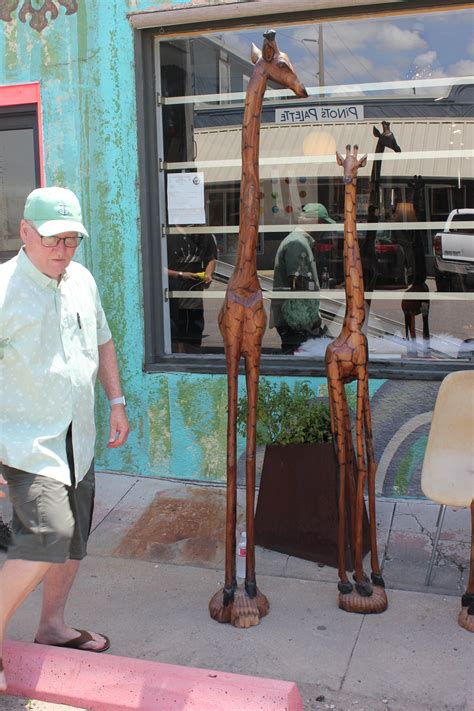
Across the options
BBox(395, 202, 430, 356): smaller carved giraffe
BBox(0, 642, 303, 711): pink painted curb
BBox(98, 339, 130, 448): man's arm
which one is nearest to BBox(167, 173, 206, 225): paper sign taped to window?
BBox(395, 202, 430, 356): smaller carved giraffe

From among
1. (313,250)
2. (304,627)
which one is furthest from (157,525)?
(313,250)

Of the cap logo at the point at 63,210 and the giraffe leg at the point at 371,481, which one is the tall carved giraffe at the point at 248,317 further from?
the cap logo at the point at 63,210

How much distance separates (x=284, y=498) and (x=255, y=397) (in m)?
0.78

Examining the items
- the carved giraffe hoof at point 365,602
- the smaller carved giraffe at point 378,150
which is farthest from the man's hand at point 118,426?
the smaller carved giraffe at point 378,150

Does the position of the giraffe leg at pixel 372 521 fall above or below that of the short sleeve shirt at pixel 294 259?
below

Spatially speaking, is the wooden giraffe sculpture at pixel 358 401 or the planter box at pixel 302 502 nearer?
the wooden giraffe sculpture at pixel 358 401

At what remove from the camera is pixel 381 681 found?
310 centimetres

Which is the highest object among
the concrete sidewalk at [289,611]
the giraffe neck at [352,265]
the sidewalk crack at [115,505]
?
the giraffe neck at [352,265]

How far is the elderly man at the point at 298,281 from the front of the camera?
5191 millimetres

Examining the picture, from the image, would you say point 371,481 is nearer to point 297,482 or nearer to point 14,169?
point 297,482

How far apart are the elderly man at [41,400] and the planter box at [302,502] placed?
1.22m

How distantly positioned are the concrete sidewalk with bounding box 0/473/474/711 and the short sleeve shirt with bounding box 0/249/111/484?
0.97 m

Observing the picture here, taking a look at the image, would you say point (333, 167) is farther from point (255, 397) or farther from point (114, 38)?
point (255, 397)

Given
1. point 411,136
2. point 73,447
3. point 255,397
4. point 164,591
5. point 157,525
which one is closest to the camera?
point 73,447
